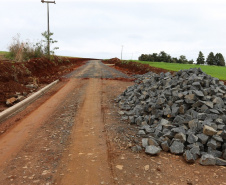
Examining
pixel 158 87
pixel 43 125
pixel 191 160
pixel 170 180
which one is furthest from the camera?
pixel 158 87

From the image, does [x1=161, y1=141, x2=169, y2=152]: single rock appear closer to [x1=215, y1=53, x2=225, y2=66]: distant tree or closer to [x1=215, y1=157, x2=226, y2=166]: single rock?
[x1=215, y1=157, x2=226, y2=166]: single rock

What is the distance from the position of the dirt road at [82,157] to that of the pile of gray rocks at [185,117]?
297mm

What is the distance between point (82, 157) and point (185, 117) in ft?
9.90

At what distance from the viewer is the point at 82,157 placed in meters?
4.11

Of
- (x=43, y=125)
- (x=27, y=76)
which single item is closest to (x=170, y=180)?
A: (x=43, y=125)

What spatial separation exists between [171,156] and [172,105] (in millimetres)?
2066

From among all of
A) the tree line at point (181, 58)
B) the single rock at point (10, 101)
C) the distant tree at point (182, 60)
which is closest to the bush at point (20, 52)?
the single rock at point (10, 101)

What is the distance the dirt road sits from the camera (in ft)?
11.4

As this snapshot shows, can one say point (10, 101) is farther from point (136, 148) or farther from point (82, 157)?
point (136, 148)

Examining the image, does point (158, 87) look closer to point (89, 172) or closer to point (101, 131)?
point (101, 131)

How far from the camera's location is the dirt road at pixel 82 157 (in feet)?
11.4

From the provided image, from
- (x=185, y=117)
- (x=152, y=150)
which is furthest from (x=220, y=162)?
(x=185, y=117)

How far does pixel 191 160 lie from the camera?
4082 millimetres

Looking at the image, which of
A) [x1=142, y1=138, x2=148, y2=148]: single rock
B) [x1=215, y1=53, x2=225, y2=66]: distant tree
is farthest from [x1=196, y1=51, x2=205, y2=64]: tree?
[x1=142, y1=138, x2=148, y2=148]: single rock
